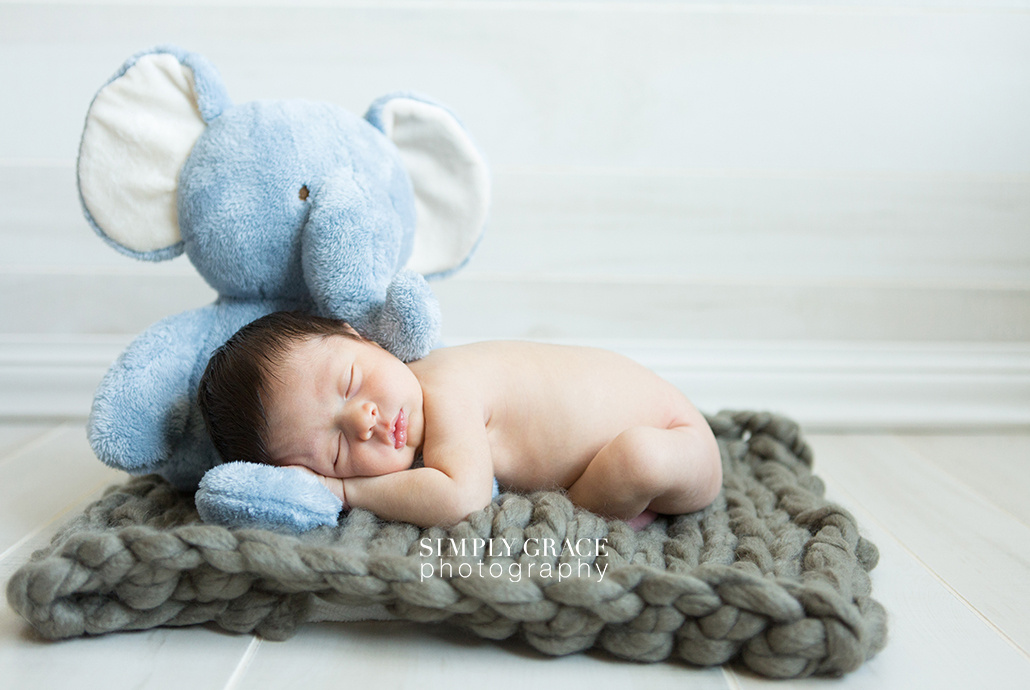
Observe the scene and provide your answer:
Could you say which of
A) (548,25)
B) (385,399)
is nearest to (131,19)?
(548,25)

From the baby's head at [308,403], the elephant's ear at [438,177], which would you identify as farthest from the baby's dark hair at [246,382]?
the elephant's ear at [438,177]

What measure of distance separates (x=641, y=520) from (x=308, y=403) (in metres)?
0.40

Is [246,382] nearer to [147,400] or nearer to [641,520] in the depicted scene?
[147,400]

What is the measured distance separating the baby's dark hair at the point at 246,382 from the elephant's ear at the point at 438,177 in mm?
260

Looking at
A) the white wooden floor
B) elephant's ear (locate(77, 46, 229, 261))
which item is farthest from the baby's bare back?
elephant's ear (locate(77, 46, 229, 261))

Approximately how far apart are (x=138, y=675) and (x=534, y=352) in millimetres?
531

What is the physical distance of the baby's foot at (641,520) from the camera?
0.94 meters

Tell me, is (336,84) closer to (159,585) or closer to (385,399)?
(385,399)

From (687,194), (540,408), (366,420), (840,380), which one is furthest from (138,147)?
(840,380)

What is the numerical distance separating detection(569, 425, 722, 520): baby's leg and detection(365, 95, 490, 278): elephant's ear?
363 mm

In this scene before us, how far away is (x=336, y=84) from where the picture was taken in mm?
1422

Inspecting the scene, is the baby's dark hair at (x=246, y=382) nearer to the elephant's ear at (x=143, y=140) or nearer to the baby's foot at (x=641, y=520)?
the elephant's ear at (x=143, y=140)

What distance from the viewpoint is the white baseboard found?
59.1 inches

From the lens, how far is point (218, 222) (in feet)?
3.09
